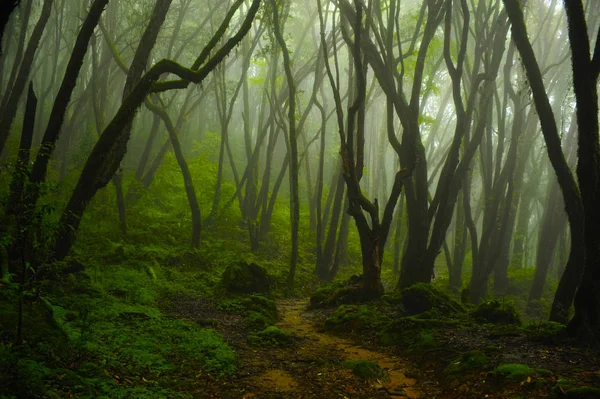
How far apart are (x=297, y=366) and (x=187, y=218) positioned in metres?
9.58

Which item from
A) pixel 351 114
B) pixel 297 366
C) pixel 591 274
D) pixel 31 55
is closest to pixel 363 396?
pixel 297 366

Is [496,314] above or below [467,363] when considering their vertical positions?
above

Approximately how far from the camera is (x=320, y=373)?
5.39 metres

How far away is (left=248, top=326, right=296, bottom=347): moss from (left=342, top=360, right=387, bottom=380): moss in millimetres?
1176

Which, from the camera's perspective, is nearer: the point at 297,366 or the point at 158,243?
the point at 297,366

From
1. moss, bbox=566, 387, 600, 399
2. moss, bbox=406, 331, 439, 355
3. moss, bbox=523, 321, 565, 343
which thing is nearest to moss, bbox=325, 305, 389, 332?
moss, bbox=406, 331, 439, 355

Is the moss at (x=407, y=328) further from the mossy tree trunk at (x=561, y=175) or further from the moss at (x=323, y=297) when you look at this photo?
the moss at (x=323, y=297)

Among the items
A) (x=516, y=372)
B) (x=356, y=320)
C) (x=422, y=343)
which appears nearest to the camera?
(x=516, y=372)

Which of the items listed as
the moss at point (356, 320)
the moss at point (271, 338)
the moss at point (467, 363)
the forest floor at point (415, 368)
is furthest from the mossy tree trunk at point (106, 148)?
the moss at point (467, 363)

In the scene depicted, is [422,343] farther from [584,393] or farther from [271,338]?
[584,393]

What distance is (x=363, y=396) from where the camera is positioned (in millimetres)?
4773

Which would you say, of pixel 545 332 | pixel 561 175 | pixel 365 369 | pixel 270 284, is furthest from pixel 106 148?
pixel 561 175

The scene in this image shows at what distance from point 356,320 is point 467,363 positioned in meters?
2.77

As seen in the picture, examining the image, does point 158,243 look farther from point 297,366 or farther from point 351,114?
point 297,366
